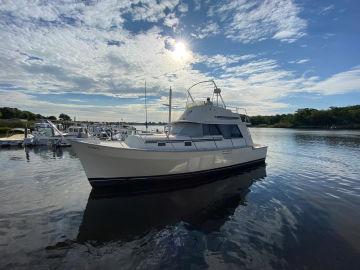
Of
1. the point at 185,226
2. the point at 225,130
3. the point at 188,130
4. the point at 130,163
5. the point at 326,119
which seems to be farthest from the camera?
the point at 326,119

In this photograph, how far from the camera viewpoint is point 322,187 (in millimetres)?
15898

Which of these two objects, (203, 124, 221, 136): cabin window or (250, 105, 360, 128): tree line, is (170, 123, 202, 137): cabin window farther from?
(250, 105, 360, 128): tree line

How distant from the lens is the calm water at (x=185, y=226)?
7637mm

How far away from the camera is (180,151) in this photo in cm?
1541

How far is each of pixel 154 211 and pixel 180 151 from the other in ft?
15.1

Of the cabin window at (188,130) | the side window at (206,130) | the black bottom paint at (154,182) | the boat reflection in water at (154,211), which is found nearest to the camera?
the boat reflection in water at (154,211)

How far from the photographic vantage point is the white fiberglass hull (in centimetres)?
1375

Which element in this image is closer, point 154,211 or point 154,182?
point 154,211

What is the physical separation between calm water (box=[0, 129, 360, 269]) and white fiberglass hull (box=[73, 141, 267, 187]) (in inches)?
46.6

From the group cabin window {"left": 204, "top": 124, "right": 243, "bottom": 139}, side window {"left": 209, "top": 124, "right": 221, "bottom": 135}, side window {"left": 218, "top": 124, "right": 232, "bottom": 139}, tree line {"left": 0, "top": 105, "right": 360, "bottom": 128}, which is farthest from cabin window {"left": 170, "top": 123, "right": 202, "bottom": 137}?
tree line {"left": 0, "top": 105, "right": 360, "bottom": 128}

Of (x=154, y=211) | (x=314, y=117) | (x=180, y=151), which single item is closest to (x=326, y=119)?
(x=314, y=117)

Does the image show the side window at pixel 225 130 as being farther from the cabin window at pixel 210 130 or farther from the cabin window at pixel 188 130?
the cabin window at pixel 188 130

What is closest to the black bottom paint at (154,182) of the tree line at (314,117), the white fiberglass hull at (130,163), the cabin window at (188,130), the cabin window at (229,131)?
the white fiberglass hull at (130,163)

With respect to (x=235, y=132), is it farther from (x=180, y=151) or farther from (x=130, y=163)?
(x=130, y=163)
